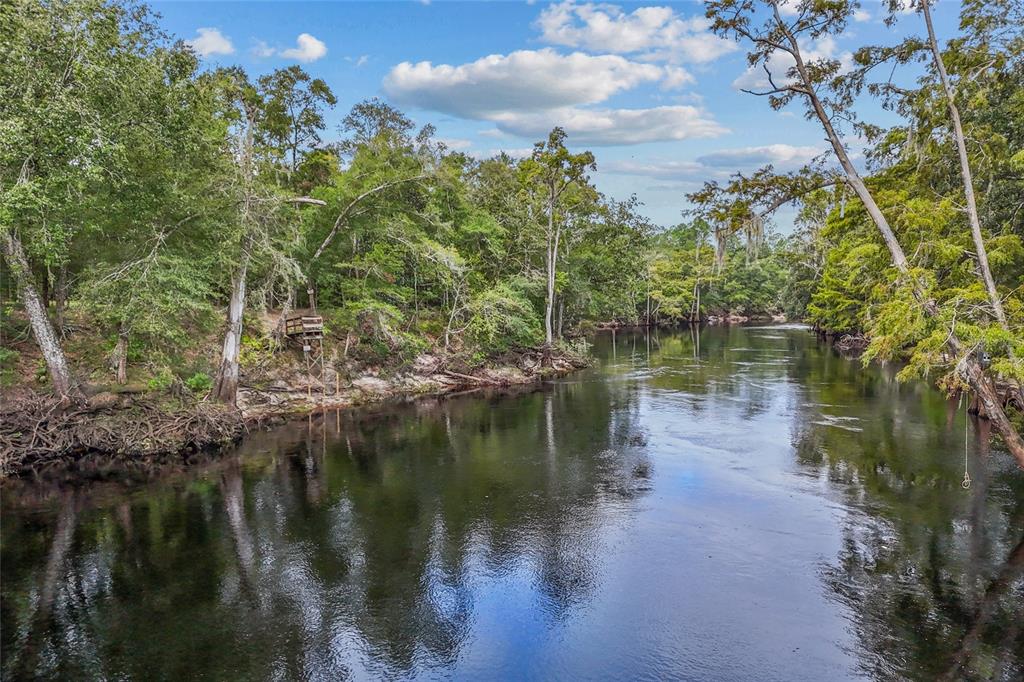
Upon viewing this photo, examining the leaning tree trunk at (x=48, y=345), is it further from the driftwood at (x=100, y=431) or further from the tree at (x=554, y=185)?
the tree at (x=554, y=185)

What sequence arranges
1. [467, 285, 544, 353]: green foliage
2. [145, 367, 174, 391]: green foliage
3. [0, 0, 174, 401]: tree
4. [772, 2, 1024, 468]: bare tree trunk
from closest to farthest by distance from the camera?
[772, 2, 1024, 468]: bare tree trunk, [0, 0, 174, 401]: tree, [145, 367, 174, 391]: green foliage, [467, 285, 544, 353]: green foliage

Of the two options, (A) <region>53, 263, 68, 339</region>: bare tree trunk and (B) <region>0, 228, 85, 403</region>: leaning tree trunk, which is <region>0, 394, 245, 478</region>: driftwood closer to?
(B) <region>0, 228, 85, 403</region>: leaning tree trunk

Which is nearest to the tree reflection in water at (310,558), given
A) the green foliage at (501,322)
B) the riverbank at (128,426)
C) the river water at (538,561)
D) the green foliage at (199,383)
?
the river water at (538,561)

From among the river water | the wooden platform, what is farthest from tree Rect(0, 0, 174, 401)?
the wooden platform

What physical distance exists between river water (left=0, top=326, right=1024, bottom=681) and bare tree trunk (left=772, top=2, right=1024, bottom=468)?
2.24 m

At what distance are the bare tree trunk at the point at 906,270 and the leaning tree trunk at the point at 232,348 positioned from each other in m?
17.7

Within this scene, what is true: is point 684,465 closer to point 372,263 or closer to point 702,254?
point 372,263

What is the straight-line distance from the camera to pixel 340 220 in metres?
26.4

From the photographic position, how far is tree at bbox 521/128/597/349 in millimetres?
34594

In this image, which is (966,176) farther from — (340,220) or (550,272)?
(550,272)

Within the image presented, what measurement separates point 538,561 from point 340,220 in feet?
65.1

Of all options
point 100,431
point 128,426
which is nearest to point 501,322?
point 128,426

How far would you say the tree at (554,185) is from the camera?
113 ft

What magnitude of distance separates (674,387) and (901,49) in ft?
61.8
